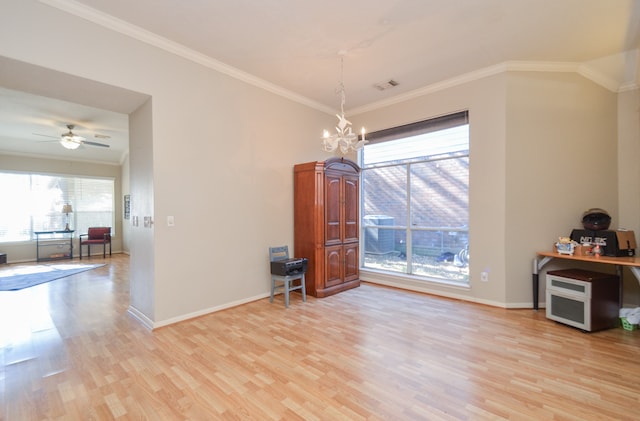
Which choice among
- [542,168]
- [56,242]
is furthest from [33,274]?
[542,168]

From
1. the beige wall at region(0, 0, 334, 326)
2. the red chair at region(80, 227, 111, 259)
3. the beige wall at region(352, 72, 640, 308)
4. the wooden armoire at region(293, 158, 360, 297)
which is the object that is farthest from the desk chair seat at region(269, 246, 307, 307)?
the red chair at region(80, 227, 111, 259)

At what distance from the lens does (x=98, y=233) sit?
821 centimetres

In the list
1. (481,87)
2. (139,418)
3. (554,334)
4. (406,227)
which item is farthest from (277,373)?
(481,87)

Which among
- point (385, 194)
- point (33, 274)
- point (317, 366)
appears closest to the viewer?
point (317, 366)

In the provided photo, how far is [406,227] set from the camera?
4812mm

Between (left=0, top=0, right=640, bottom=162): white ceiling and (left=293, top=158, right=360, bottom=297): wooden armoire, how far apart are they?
1.41 metres

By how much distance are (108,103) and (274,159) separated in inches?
85.5

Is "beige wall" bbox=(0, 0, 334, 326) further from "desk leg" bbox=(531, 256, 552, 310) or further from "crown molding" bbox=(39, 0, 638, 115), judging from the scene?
"desk leg" bbox=(531, 256, 552, 310)

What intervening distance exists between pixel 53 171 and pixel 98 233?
204cm

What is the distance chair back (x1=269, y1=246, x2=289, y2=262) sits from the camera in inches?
168

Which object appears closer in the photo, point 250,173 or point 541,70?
point 541,70

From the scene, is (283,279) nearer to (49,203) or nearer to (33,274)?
(33,274)

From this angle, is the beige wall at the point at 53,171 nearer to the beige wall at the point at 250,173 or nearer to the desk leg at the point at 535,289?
the beige wall at the point at 250,173

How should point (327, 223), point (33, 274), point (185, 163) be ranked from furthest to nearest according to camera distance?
point (33, 274), point (327, 223), point (185, 163)
